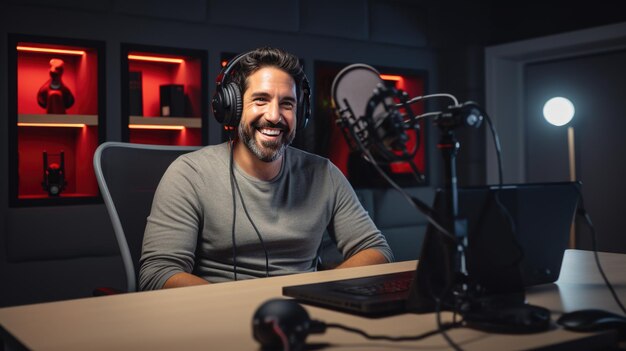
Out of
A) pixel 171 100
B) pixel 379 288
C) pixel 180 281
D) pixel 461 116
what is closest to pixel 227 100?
pixel 180 281

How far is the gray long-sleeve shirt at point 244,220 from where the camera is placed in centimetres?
163

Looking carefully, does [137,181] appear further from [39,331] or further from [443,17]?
[443,17]

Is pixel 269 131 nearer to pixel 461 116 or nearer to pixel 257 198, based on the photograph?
pixel 257 198

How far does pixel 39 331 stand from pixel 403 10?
12.3ft

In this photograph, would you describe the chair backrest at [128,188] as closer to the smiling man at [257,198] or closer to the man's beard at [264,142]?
the smiling man at [257,198]

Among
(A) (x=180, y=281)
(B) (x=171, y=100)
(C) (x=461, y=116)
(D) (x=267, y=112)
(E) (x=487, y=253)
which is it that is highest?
(B) (x=171, y=100)

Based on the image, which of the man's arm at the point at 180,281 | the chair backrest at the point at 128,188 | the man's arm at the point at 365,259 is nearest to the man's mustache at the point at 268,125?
the chair backrest at the point at 128,188

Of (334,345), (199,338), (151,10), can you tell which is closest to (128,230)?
(199,338)

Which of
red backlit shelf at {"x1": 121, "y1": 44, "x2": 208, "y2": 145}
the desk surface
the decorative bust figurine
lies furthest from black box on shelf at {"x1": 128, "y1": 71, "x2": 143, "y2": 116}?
the desk surface

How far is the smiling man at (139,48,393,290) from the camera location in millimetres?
1710

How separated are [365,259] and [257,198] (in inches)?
13.4

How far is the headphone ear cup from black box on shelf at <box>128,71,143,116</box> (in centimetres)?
164

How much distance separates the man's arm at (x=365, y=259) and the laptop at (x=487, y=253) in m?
0.53

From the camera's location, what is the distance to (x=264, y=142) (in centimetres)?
183
